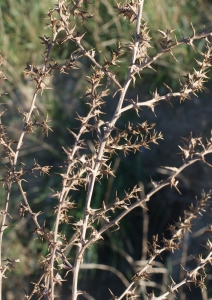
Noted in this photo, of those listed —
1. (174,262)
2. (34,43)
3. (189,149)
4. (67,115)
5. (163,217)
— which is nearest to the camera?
(189,149)

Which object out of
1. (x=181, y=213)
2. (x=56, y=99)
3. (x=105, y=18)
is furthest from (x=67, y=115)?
(x=181, y=213)

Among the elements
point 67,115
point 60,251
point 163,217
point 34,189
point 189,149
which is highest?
point 67,115

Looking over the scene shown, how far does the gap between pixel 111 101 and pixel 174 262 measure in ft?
4.05

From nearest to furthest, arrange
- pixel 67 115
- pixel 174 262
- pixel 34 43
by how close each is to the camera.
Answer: pixel 174 262 < pixel 67 115 < pixel 34 43

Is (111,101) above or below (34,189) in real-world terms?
above

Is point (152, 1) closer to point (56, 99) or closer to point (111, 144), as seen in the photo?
point (56, 99)

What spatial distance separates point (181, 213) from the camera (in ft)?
10.3

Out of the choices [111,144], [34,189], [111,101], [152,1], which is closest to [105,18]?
[152,1]

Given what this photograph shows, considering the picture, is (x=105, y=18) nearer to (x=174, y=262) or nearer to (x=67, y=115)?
(x=67, y=115)

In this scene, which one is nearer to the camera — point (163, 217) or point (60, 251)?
point (60, 251)

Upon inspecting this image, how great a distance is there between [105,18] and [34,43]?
0.56 meters

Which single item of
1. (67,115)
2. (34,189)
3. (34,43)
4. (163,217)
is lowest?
(163,217)

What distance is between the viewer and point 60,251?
3.54 feet

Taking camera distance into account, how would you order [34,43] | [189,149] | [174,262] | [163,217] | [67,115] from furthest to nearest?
[34,43]
[67,115]
[163,217]
[174,262]
[189,149]
